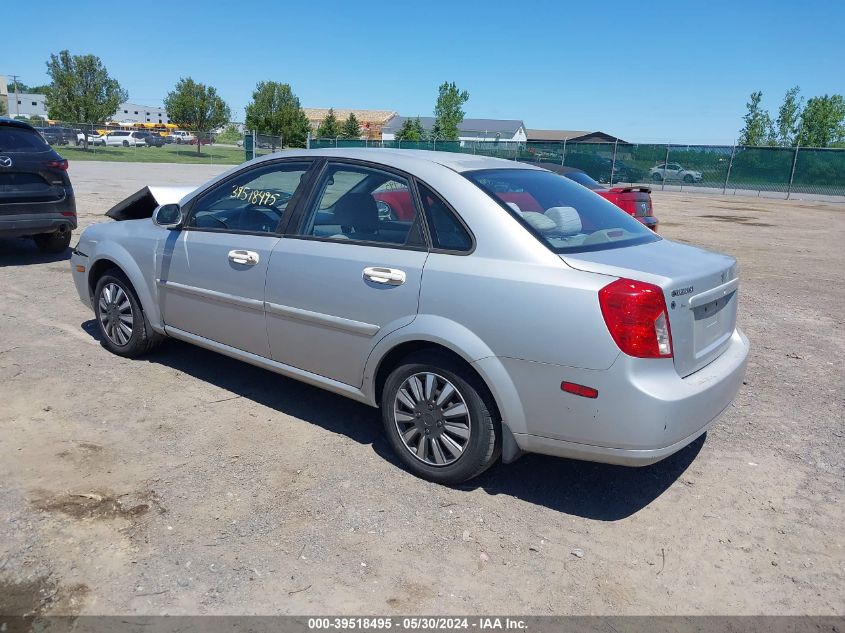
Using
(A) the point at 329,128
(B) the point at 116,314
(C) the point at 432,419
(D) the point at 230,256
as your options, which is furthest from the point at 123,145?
(C) the point at 432,419

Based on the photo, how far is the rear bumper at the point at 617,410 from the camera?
9.78 ft

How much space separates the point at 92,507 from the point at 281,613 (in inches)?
49.3

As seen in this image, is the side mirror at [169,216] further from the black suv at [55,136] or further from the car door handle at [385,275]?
the black suv at [55,136]

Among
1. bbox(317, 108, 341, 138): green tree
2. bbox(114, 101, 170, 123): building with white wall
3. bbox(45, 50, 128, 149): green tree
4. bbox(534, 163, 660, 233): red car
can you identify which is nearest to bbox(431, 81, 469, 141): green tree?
bbox(317, 108, 341, 138): green tree

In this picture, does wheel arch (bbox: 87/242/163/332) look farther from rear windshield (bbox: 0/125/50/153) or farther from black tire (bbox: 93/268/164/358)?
Result: rear windshield (bbox: 0/125/50/153)

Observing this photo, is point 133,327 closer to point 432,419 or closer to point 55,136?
point 432,419

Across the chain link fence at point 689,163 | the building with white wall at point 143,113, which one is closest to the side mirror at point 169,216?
the chain link fence at point 689,163

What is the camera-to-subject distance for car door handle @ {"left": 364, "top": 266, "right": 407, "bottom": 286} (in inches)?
140

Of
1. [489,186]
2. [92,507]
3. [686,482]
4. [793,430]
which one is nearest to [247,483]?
[92,507]

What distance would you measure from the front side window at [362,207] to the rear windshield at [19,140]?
5.96 meters

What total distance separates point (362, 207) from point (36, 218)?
6.17 meters

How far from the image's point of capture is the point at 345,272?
377 cm

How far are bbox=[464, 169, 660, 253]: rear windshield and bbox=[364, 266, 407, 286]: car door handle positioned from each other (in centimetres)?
63

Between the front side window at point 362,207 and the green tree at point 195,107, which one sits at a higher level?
the green tree at point 195,107
